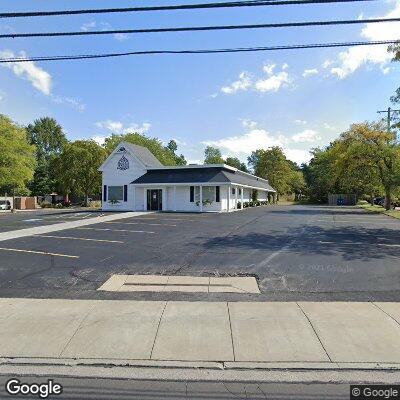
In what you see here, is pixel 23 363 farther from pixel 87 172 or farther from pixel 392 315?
pixel 87 172

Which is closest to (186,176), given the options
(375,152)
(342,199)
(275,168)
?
(375,152)

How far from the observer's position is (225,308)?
6.73 metres

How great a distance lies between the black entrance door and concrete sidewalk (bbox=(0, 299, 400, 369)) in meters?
28.8

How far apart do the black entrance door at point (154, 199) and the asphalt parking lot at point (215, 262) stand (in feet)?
62.2

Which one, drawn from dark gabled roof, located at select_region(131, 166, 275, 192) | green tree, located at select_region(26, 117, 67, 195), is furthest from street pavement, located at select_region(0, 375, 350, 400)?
green tree, located at select_region(26, 117, 67, 195)

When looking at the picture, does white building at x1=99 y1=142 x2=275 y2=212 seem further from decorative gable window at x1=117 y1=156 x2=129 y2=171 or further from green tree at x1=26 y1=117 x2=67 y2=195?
green tree at x1=26 y1=117 x2=67 y2=195

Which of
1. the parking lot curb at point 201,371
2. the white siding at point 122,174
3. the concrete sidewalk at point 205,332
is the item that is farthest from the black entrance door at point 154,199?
the parking lot curb at point 201,371

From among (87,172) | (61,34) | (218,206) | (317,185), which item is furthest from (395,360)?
(317,185)

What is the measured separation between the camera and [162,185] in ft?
114

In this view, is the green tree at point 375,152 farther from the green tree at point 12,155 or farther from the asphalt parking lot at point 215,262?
the green tree at point 12,155

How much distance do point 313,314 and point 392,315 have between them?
1.33 meters

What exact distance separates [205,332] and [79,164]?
48.5 meters

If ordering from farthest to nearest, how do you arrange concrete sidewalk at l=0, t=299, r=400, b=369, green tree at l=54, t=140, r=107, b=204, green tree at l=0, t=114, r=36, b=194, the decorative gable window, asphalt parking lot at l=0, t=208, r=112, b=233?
green tree at l=54, t=140, r=107, b=204 < the decorative gable window < green tree at l=0, t=114, r=36, b=194 < asphalt parking lot at l=0, t=208, r=112, b=233 < concrete sidewalk at l=0, t=299, r=400, b=369

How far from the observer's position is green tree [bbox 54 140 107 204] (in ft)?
166
